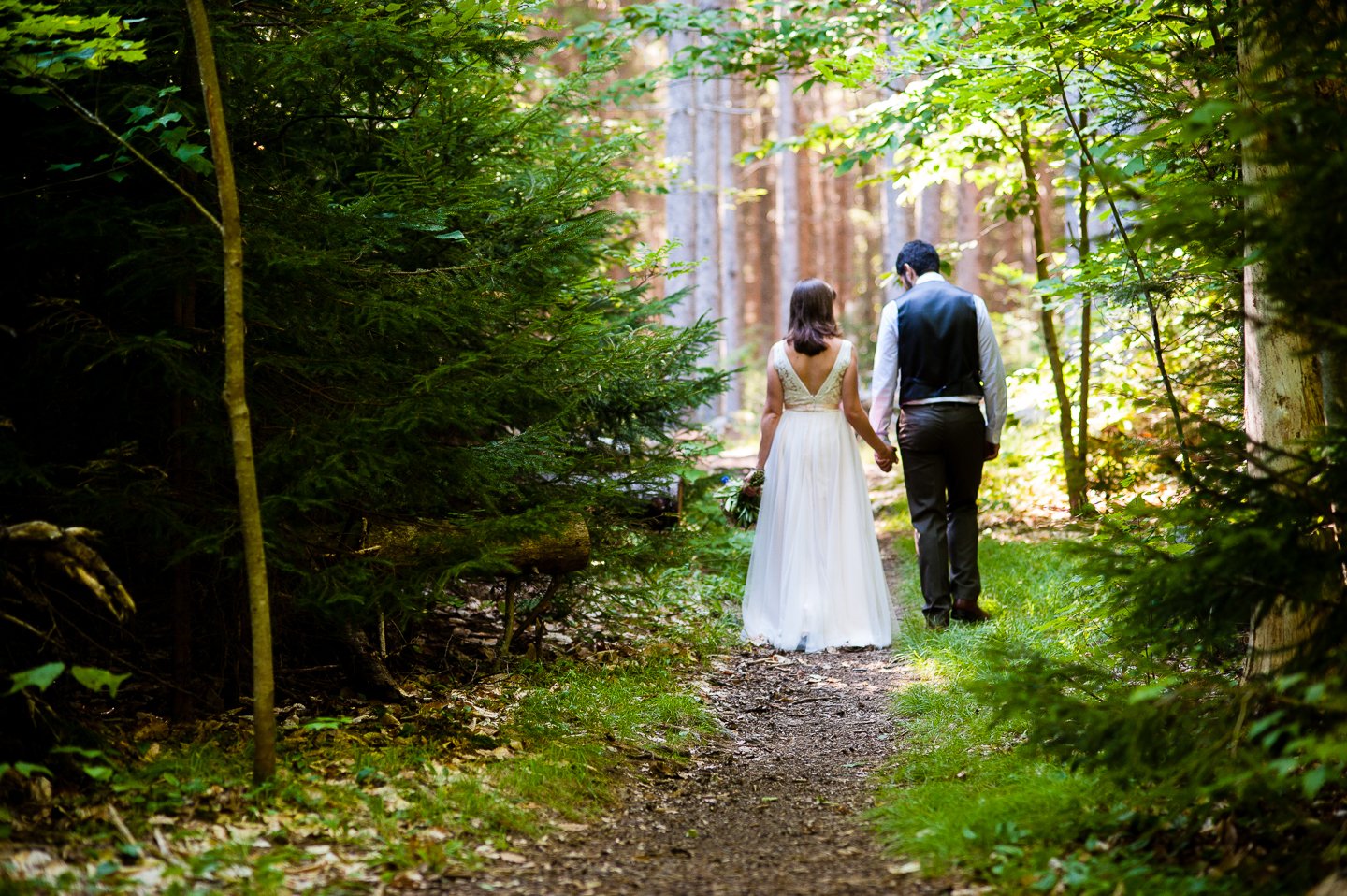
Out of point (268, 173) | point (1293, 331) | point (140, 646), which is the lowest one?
point (140, 646)

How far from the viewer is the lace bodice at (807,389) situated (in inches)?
279

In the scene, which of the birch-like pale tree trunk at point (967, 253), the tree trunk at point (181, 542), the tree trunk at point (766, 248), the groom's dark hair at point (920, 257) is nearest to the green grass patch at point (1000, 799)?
the groom's dark hair at point (920, 257)

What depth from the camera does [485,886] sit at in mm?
3094

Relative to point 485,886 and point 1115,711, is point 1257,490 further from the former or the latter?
point 485,886

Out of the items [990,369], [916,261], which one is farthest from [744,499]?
[916,261]

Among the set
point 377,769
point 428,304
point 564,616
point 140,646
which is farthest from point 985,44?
point 140,646

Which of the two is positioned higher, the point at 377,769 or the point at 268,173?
the point at 268,173

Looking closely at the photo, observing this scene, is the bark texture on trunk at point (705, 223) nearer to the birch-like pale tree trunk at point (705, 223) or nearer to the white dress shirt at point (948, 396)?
the birch-like pale tree trunk at point (705, 223)

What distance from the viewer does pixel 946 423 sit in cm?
676

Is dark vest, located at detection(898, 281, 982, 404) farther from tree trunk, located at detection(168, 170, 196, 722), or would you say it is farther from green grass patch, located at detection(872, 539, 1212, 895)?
tree trunk, located at detection(168, 170, 196, 722)

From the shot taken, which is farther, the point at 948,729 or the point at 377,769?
the point at 948,729

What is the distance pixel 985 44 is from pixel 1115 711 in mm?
3864

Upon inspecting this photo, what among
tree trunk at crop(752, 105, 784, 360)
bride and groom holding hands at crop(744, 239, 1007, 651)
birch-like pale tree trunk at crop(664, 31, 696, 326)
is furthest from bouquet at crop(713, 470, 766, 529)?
tree trunk at crop(752, 105, 784, 360)

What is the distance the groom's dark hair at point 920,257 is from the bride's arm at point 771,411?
1272mm
